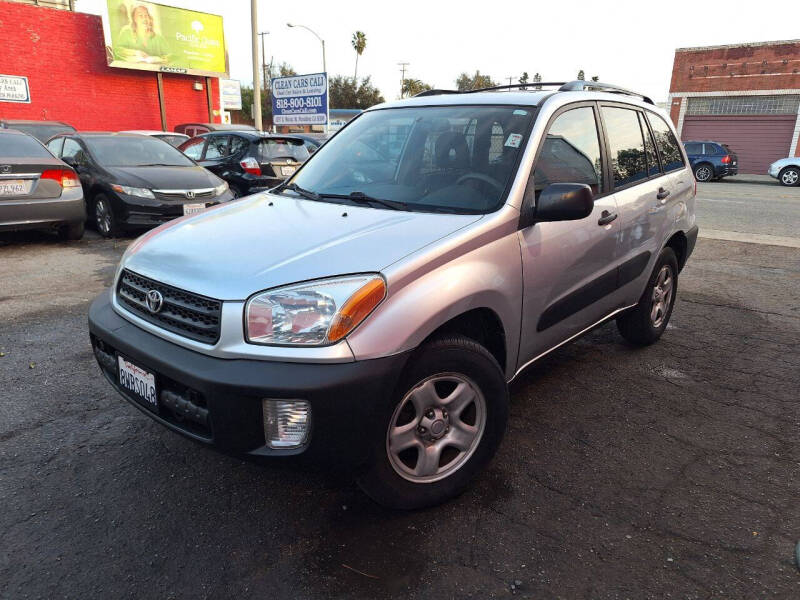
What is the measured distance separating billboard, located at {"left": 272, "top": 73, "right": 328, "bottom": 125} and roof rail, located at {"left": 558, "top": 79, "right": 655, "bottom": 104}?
47.0 ft

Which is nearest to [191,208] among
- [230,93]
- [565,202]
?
[565,202]

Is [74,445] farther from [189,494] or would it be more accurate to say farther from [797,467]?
[797,467]

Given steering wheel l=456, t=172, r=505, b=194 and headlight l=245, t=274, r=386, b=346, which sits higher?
steering wheel l=456, t=172, r=505, b=194

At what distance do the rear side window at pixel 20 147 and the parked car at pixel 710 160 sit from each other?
2204 cm

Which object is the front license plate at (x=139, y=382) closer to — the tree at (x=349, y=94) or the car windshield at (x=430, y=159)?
the car windshield at (x=430, y=159)

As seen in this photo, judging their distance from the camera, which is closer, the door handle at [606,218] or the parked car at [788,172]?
the door handle at [606,218]

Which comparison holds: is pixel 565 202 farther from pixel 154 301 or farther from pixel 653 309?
pixel 653 309

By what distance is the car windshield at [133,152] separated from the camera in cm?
818

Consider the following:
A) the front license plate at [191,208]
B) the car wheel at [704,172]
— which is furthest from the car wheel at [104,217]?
the car wheel at [704,172]

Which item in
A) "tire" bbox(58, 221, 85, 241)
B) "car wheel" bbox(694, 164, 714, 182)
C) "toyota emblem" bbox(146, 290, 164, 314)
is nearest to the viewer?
"toyota emblem" bbox(146, 290, 164, 314)

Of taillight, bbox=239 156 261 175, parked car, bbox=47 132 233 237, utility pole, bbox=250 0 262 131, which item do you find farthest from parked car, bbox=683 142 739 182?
parked car, bbox=47 132 233 237

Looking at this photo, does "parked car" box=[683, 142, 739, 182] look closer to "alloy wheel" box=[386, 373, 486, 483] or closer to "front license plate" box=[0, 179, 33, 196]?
"front license plate" box=[0, 179, 33, 196]

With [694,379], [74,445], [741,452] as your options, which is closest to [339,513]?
[74,445]

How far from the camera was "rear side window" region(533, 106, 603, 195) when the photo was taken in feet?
9.57
